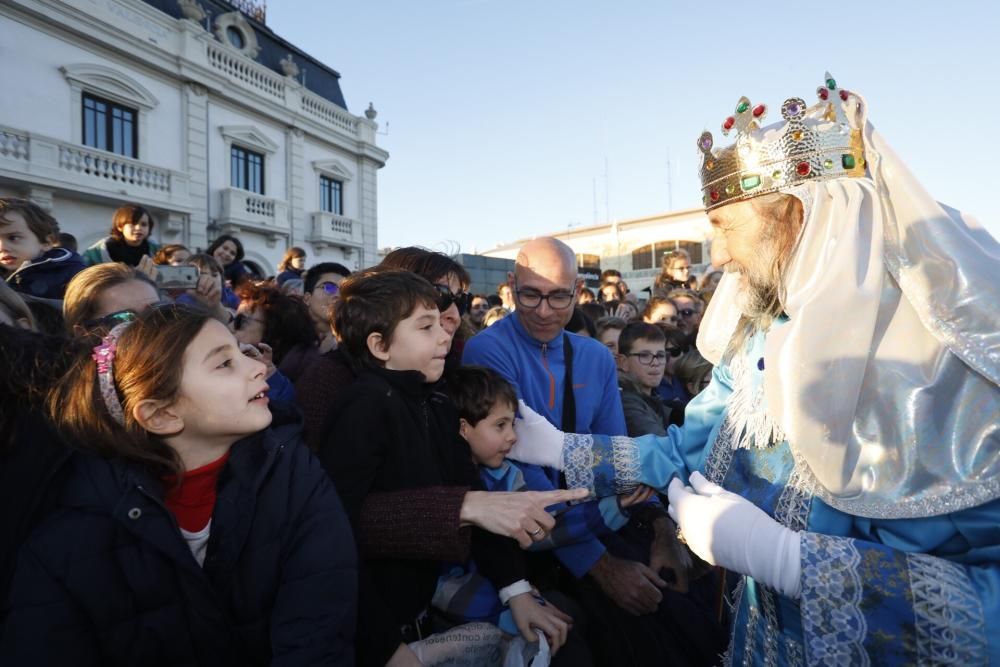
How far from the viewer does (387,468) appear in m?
1.84

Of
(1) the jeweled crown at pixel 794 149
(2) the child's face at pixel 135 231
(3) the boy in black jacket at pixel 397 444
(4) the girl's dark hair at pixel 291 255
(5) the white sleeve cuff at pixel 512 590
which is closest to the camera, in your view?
(1) the jeweled crown at pixel 794 149

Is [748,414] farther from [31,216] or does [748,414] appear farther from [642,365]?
[31,216]

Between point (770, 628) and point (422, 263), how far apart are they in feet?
6.54

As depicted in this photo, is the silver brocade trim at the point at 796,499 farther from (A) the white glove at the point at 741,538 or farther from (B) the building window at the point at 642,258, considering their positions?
(B) the building window at the point at 642,258

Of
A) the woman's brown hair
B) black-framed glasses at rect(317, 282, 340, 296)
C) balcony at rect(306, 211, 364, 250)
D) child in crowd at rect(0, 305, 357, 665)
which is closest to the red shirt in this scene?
child in crowd at rect(0, 305, 357, 665)

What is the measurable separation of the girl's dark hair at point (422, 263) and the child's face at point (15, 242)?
2456 mm

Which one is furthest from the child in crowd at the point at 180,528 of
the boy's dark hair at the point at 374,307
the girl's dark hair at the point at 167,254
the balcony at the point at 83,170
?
the balcony at the point at 83,170

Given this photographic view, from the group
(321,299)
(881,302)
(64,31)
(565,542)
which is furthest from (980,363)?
(64,31)

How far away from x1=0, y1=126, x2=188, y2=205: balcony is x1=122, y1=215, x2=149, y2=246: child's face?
796 centimetres

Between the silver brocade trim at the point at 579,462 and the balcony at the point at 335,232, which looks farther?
the balcony at the point at 335,232

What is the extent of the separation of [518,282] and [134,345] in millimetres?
1728

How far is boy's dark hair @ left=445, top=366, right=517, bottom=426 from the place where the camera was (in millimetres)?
2293

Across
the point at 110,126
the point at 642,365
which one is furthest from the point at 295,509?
the point at 110,126

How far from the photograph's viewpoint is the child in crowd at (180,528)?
135cm
